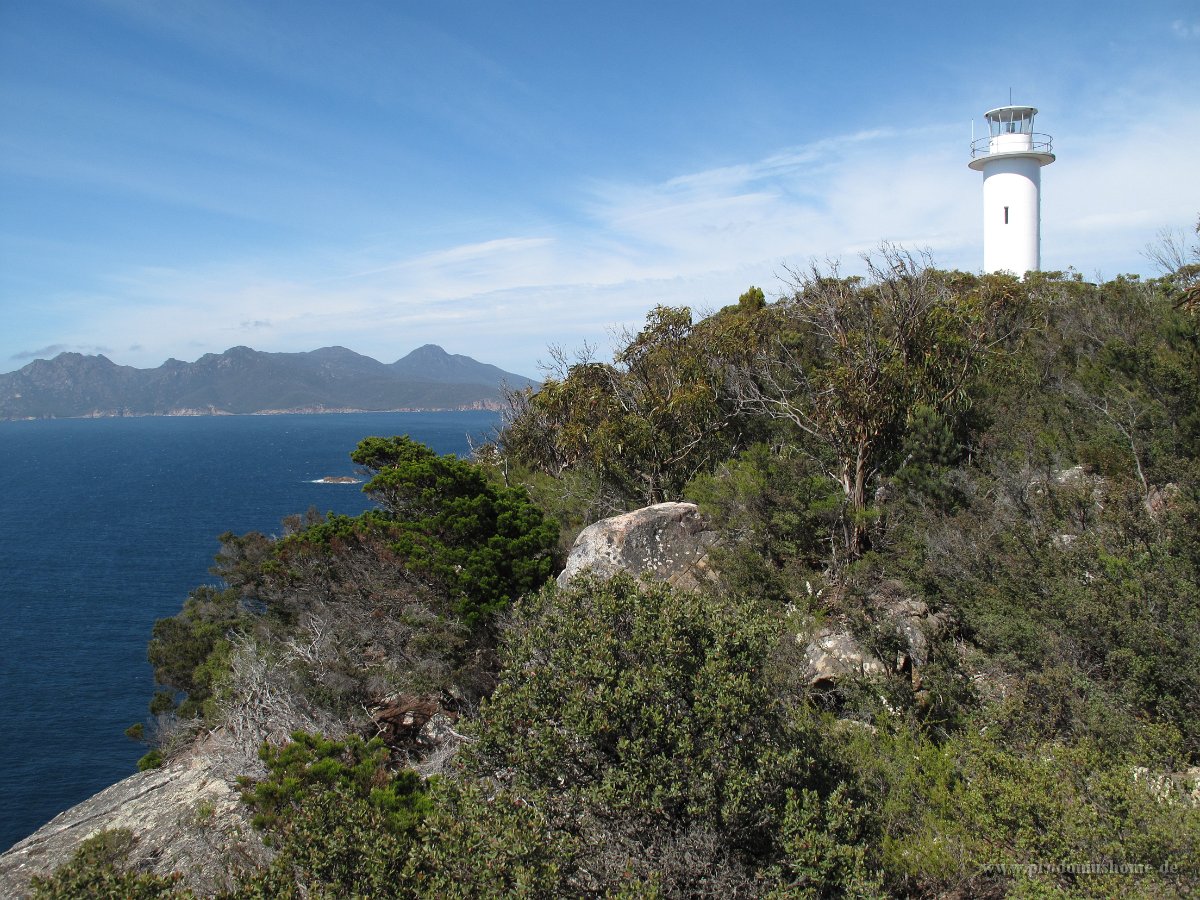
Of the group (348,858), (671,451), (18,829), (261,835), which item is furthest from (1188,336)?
(18,829)

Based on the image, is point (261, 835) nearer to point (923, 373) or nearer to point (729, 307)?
point (923, 373)

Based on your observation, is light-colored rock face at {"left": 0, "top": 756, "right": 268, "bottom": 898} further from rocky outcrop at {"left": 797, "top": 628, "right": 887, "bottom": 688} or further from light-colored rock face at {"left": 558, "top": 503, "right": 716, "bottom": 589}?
rocky outcrop at {"left": 797, "top": 628, "right": 887, "bottom": 688}

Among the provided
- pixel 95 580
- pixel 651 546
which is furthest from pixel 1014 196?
pixel 95 580

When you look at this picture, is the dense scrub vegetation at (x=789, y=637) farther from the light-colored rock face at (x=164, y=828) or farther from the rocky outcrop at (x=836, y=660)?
the light-colored rock face at (x=164, y=828)

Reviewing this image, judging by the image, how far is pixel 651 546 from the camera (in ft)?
48.8

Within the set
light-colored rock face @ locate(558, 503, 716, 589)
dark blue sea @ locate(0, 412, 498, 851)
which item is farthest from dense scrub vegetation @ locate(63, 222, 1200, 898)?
dark blue sea @ locate(0, 412, 498, 851)

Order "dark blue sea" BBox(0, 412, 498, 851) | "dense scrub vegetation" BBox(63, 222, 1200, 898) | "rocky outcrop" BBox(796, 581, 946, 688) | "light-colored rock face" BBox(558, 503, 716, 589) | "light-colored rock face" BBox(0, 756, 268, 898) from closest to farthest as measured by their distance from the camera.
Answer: "dense scrub vegetation" BBox(63, 222, 1200, 898) < "light-colored rock face" BBox(0, 756, 268, 898) < "rocky outcrop" BBox(796, 581, 946, 688) < "light-colored rock face" BBox(558, 503, 716, 589) < "dark blue sea" BBox(0, 412, 498, 851)

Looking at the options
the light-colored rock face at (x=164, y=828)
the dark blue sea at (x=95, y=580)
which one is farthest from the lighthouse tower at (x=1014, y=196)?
the light-colored rock face at (x=164, y=828)

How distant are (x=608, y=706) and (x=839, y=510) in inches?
334

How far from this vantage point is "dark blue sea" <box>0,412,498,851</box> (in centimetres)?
2852

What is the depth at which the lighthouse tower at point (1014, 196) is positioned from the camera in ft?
105

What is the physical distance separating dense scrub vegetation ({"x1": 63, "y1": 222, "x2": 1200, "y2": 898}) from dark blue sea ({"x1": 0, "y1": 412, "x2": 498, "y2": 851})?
28.9 ft

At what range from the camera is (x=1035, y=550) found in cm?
1117

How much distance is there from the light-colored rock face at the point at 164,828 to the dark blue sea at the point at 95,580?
1416 cm
